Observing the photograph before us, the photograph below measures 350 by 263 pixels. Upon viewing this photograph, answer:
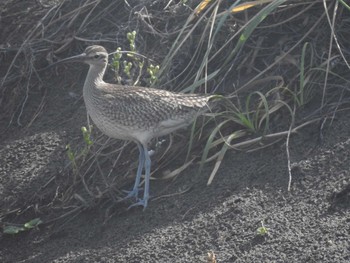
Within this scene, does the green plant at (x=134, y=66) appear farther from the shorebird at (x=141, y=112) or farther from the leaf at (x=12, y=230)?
the leaf at (x=12, y=230)

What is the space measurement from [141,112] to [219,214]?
4.10ft

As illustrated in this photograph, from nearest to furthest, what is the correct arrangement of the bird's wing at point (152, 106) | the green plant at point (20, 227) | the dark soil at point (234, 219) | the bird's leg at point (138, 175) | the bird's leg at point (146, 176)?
1. the dark soil at point (234, 219)
2. the bird's leg at point (146, 176)
3. the green plant at point (20, 227)
4. the bird's leg at point (138, 175)
5. the bird's wing at point (152, 106)

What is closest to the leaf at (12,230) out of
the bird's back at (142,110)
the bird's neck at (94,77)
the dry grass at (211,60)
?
the dry grass at (211,60)

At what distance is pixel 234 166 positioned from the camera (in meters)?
6.54

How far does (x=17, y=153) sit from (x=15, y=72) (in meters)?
1.33

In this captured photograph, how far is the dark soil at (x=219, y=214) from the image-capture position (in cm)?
558

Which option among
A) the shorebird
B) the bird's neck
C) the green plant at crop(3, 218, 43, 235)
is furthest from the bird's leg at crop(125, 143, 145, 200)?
the green plant at crop(3, 218, 43, 235)

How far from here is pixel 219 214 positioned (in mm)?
6023

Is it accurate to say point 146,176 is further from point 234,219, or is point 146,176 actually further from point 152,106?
point 234,219

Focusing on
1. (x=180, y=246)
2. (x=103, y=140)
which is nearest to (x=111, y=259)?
(x=180, y=246)

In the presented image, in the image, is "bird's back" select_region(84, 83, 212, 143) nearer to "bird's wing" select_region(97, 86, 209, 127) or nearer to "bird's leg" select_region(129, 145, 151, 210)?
"bird's wing" select_region(97, 86, 209, 127)

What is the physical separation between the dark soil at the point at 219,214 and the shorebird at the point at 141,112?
32 cm

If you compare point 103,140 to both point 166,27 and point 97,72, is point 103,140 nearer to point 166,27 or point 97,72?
point 97,72

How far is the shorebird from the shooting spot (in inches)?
266
